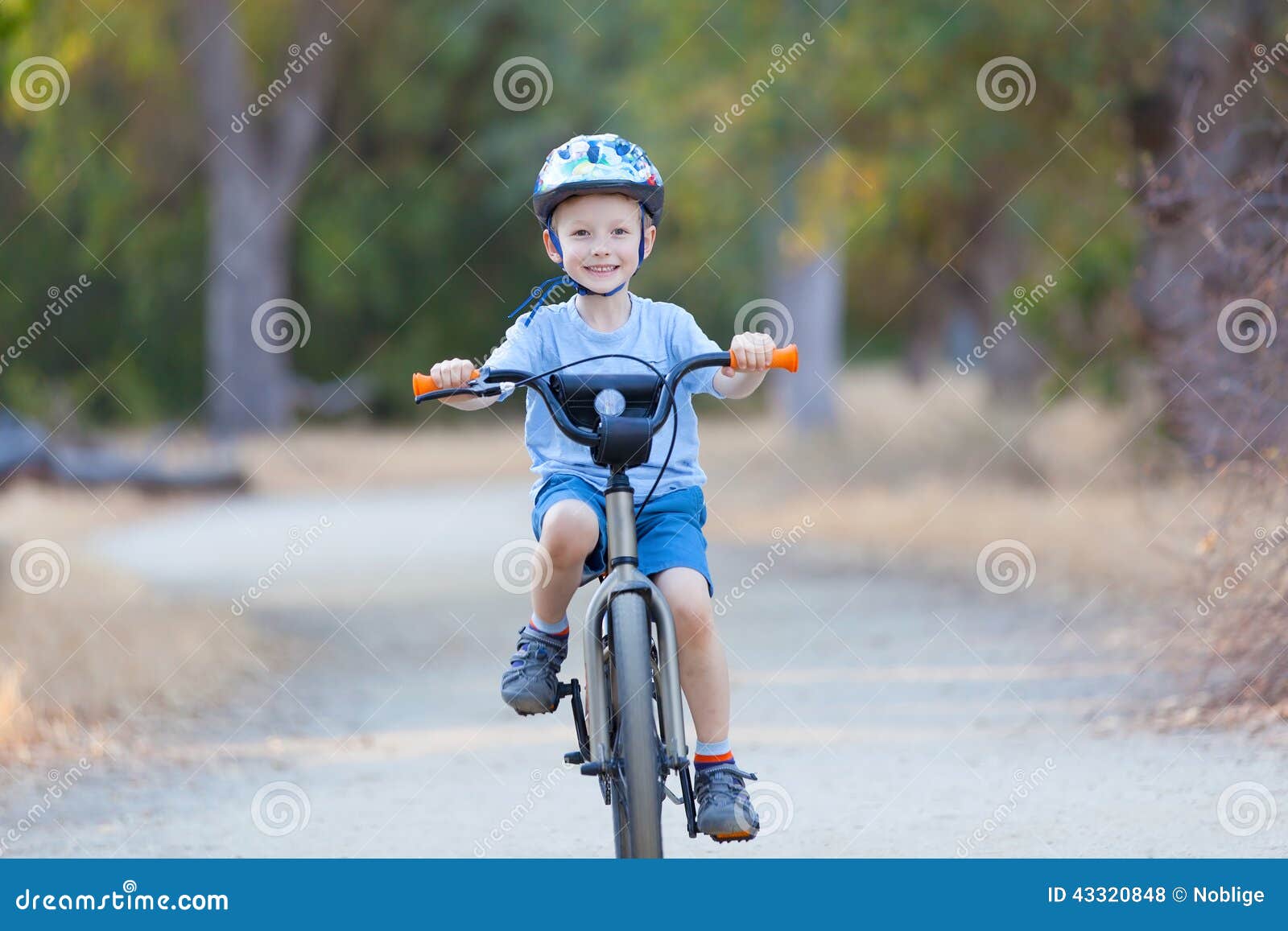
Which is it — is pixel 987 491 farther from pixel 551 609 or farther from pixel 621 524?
pixel 621 524

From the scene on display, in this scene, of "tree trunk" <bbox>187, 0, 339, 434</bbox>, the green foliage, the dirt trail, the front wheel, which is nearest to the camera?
the front wheel

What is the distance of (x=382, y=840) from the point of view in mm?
5410

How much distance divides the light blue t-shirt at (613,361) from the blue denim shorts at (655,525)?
3cm

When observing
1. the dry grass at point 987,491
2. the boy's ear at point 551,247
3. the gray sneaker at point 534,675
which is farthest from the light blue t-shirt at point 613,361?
the dry grass at point 987,491

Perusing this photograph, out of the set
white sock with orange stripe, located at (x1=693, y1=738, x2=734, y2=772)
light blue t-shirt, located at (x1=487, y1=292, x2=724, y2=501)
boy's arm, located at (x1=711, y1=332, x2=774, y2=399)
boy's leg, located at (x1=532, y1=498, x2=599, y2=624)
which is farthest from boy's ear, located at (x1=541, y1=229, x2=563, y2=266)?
white sock with orange stripe, located at (x1=693, y1=738, x2=734, y2=772)

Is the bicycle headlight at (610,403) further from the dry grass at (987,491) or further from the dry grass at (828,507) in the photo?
the dry grass at (987,491)

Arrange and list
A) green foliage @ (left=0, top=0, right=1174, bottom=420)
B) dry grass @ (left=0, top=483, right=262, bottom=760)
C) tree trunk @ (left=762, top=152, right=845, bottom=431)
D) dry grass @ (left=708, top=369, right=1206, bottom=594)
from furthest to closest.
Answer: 1. tree trunk @ (left=762, top=152, right=845, bottom=431)
2. green foliage @ (left=0, top=0, right=1174, bottom=420)
3. dry grass @ (left=708, top=369, right=1206, bottom=594)
4. dry grass @ (left=0, top=483, right=262, bottom=760)

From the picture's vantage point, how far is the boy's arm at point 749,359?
410 cm

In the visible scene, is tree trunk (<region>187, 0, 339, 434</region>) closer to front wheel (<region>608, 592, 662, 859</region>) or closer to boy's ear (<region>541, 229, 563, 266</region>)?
boy's ear (<region>541, 229, 563, 266</region>)

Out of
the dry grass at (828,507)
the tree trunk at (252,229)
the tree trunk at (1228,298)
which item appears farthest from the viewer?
the tree trunk at (252,229)

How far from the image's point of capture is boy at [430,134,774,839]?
164 inches

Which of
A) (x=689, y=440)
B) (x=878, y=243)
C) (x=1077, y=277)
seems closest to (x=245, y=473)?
(x=878, y=243)

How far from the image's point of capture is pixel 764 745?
697 cm

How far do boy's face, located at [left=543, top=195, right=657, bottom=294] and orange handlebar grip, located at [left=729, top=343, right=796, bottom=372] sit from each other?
37 cm
